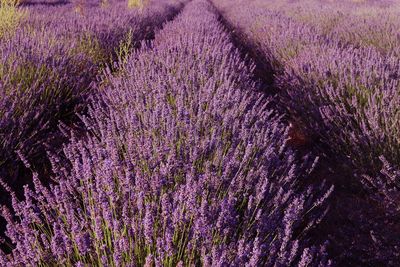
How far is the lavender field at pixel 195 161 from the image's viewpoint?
1270 mm

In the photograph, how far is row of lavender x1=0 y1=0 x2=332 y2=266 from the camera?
1.20m

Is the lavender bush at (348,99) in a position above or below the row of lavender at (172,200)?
above

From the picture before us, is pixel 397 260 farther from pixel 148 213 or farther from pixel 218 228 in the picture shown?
pixel 148 213

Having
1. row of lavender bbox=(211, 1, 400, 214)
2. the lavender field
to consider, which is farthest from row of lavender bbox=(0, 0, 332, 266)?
row of lavender bbox=(211, 1, 400, 214)

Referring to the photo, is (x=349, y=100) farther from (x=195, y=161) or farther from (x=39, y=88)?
(x=39, y=88)

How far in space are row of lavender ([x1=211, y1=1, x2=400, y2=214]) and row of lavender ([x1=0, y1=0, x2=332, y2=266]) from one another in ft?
2.46

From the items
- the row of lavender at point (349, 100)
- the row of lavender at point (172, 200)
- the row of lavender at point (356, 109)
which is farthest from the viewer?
the row of lavender at point (349, 100)

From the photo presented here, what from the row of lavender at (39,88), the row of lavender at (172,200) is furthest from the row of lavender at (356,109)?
the row of lavender at (39,88)

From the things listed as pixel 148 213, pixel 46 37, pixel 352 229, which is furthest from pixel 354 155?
pixel 46 37

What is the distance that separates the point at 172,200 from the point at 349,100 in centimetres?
191

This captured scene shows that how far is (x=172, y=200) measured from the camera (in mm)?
1524

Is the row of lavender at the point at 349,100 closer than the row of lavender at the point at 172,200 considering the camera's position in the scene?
No

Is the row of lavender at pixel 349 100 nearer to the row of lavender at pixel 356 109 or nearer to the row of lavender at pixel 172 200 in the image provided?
the row of lavender at pixel 356 109

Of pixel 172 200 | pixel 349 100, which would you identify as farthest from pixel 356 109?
pixel 172 200
